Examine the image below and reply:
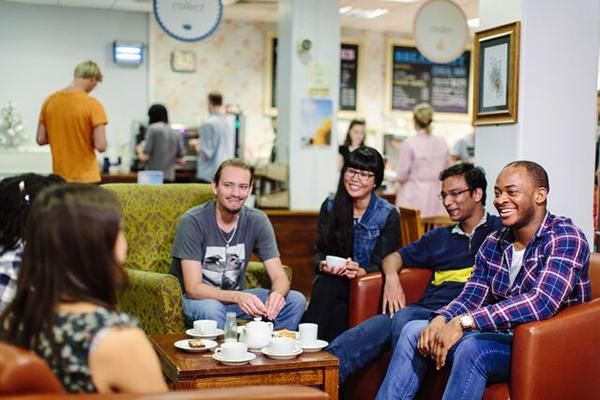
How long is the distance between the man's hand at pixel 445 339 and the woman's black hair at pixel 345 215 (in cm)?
110

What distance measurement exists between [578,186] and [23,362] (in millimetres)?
3401

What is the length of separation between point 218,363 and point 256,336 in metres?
0.25

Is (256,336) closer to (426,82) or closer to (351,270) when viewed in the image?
(351,270)

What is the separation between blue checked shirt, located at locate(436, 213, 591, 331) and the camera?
10.0 feet

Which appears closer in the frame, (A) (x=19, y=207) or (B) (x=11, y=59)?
(A) (x=19, y=207)

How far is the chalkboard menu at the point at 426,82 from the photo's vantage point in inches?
445

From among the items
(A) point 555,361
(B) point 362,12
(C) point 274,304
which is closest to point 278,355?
(C) point 274,304

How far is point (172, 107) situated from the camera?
10242 mm

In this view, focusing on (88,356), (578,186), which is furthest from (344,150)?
(88,356)

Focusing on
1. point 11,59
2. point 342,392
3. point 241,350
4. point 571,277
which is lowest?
point 342,392

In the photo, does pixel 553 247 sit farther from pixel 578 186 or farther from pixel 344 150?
pixel 344 150

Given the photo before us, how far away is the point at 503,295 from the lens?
10.8 feet

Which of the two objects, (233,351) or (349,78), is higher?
(349,78)

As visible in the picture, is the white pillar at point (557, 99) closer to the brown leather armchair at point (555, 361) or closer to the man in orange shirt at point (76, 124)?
the brown leather armchair at point (555, 361)
